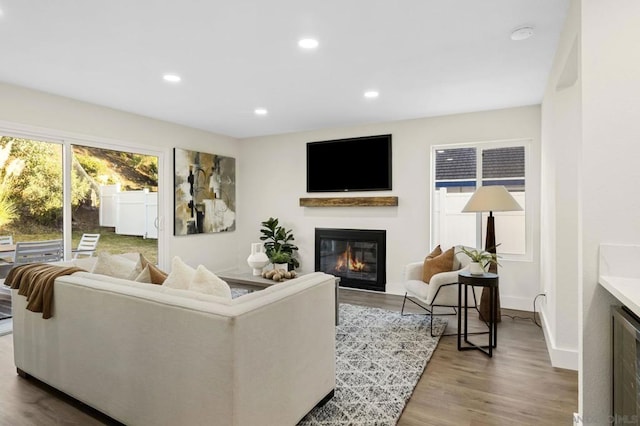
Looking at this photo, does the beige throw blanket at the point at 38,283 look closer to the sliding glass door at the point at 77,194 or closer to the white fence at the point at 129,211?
the sliding glass door at the point at 77,194

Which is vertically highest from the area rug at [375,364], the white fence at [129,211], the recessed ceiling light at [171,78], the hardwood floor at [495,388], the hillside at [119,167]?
the recessed ceiling light at [171,78]

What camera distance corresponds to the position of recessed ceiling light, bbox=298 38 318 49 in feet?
8.65

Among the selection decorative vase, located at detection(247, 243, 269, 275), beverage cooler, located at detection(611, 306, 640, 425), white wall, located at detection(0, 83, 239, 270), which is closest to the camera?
beverage cooler, located at detection(611, 306, 640, 425)

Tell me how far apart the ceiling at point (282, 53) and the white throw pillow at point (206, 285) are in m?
1.63

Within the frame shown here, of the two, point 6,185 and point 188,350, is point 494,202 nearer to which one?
point 188,350

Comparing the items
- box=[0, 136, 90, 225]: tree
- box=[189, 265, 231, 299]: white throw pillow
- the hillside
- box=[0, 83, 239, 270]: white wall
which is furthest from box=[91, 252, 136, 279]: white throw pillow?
the hillside

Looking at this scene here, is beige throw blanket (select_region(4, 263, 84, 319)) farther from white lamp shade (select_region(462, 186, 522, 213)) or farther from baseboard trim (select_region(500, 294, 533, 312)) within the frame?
baseboard trim (select_region(500, 294, 533, 312))

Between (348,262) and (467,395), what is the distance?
3.20 metres

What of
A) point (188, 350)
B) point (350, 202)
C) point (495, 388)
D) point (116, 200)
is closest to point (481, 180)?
point (350, 202)

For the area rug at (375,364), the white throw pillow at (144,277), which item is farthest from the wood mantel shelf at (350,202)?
the white throw pillow at (144,277)

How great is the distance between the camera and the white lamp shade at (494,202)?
3.32 m

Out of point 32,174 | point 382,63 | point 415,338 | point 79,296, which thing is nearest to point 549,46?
point 382,63

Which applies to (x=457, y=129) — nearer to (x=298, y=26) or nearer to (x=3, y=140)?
(x=298, y=26)

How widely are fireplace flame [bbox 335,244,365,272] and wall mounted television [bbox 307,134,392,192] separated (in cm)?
96
